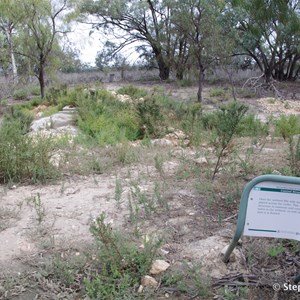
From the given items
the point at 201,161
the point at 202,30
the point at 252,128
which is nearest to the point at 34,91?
the point at 202,30

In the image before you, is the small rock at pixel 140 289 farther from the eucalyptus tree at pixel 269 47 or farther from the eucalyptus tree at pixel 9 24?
the eucalyptus tree at pixel 9 24

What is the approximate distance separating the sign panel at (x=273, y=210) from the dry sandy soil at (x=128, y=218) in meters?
0.42

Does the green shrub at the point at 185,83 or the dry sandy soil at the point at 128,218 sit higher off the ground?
the green shrub at the point at 185,83

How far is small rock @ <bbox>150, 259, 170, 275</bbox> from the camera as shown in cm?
228

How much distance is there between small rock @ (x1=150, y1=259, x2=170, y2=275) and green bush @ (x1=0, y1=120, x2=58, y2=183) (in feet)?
6.75

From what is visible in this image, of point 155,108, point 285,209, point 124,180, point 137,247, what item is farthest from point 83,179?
point 155,108

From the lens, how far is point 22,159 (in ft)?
13.5

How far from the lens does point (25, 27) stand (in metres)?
15.8

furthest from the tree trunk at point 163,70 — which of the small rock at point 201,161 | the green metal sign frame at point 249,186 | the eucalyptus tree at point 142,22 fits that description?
the green metal sign frame at point 249,186

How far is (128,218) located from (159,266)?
76 cm

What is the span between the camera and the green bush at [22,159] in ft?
13.2

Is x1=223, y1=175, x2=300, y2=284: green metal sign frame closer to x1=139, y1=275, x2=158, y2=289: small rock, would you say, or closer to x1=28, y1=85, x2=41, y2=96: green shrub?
x1=139, y1=275, x2=158, y2=289: small rock

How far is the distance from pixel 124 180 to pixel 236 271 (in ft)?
6.34

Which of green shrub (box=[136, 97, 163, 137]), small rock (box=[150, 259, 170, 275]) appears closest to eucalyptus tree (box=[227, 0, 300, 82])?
green shrub (box=[136, 97, 163, 137])
